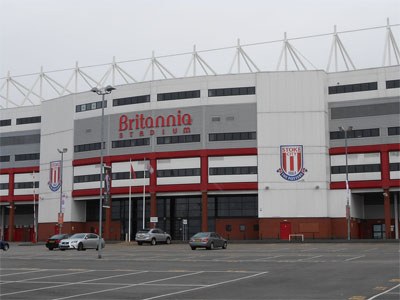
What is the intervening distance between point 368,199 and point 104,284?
6467cm

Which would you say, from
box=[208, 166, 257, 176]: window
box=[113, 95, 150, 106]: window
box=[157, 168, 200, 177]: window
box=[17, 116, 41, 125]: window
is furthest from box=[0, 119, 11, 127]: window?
box=[208, 166, 257, 176]: window

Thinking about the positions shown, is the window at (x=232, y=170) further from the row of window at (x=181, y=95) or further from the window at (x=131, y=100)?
the window at (x=131, y=100)

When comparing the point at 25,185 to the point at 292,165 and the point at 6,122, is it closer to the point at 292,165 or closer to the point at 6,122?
the point at 6,122

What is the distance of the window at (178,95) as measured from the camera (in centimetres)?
7806

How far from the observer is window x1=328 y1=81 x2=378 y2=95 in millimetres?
73500

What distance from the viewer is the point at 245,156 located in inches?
2948

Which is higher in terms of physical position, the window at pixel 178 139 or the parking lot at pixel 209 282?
the window at pixel 178 139

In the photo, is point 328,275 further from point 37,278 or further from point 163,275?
point 37,278

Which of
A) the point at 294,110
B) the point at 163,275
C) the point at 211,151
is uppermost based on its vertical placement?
the point at 294,110

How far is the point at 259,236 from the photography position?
7338 centimetres

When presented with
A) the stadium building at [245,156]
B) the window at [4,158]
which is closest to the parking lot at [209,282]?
the stadium building at [245,156]

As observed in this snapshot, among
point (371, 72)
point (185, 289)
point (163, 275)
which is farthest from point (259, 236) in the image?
point (185, 289)

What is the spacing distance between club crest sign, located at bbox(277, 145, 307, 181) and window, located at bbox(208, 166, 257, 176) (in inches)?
136

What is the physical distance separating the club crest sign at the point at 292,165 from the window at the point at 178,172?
35.1 ft
